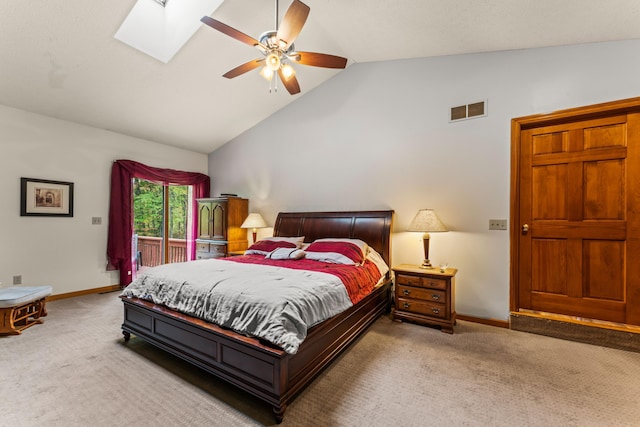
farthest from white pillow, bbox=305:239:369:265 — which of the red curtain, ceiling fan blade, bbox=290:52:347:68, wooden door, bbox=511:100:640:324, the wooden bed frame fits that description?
the red curtain

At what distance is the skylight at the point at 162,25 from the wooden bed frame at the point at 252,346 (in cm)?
282

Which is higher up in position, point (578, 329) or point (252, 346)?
point (252, 346)

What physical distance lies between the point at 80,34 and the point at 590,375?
5496 millimetres

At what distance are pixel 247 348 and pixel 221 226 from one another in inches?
137

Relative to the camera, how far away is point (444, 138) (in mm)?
3430

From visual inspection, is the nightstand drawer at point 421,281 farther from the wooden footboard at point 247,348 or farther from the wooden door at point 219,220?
the wooden door at point 219,220

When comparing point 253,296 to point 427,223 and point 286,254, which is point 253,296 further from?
point 427,223

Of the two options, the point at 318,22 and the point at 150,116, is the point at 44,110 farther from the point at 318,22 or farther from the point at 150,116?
the point at 318,22

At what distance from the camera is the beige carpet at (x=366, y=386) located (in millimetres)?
1694

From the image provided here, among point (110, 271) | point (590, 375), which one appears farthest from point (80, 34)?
point (590, 375)

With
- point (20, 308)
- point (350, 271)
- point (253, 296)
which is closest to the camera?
point (253, 296)

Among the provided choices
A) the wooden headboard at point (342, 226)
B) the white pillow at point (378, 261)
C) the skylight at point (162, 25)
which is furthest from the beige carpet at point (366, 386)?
the skylight at point (162, 25)

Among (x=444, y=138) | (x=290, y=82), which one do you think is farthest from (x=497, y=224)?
(x=290, y=82)

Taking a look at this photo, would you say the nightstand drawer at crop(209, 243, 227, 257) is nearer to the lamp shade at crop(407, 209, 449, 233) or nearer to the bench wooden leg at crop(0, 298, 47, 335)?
the bench wooden leg at crop(0, 298, 47, 335)
